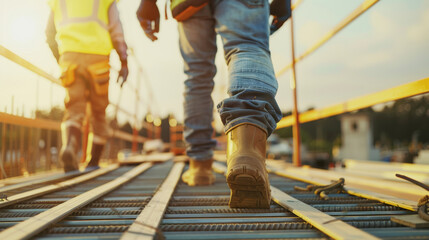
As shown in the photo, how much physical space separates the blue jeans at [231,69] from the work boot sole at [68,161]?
103 cm

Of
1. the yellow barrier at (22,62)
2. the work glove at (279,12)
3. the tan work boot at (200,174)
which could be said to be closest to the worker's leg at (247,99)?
the work glove at (279,12)

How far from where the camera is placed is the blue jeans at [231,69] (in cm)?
102

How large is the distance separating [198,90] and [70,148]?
115cm

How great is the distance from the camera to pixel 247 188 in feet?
3.06

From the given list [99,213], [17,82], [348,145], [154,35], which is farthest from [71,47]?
[348,145]

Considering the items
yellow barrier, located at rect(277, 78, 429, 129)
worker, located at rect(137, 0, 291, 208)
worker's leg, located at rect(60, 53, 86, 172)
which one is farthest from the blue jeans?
worker's leg, located at rect(60, 53, 86, 172)

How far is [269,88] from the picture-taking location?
107 centimetres

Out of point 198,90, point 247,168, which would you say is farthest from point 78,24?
point 247,168

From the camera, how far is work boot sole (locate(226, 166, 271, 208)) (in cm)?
90

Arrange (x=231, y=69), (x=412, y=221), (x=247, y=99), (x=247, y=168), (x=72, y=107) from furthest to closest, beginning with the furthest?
1. (x=72, y=107)
2. (x=231, y=69)
3. (x=247, y=99)
4. (x=247, y=168)
5. (x=412, y=221)

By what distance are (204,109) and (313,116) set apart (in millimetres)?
1238

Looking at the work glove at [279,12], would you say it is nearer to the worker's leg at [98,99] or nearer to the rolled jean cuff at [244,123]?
the rolled jean cuff at [244,123]

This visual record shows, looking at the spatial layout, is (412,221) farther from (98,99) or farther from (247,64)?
(98,99)

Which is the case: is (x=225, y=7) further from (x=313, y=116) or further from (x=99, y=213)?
(x=313, y=116)
